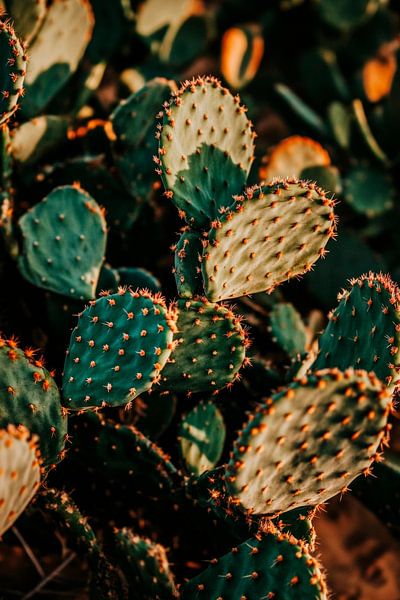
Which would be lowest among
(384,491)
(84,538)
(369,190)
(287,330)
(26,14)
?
(384,491)

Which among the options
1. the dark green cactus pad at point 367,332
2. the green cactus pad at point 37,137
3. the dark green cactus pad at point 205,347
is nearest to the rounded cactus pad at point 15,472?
Result: the dark green cactus pad at point 205,347

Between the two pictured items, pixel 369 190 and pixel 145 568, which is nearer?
pixel 145 568

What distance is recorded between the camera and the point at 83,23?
2.00 meters

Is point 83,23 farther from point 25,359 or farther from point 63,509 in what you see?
point 63,509

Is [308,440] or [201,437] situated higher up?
[308,440]

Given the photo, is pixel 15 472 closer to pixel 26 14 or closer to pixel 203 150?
pixel 203 150

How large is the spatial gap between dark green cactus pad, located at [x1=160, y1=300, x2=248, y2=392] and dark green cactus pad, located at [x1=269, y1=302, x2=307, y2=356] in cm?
42

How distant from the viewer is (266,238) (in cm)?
132

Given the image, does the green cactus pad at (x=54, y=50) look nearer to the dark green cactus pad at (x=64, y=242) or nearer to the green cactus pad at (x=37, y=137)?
the green cactus pad at (x=37, y=137)

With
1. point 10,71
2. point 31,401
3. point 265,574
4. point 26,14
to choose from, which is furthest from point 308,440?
point 26,14

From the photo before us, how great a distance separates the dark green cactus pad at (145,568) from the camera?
1278mm

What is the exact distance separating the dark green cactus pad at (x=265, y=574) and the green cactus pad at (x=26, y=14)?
162 centimetres

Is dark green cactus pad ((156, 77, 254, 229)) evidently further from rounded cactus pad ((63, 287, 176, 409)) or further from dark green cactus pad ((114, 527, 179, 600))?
dark green cactus pad ((114, 527, 179, 600))

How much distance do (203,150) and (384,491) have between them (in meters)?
1.05
